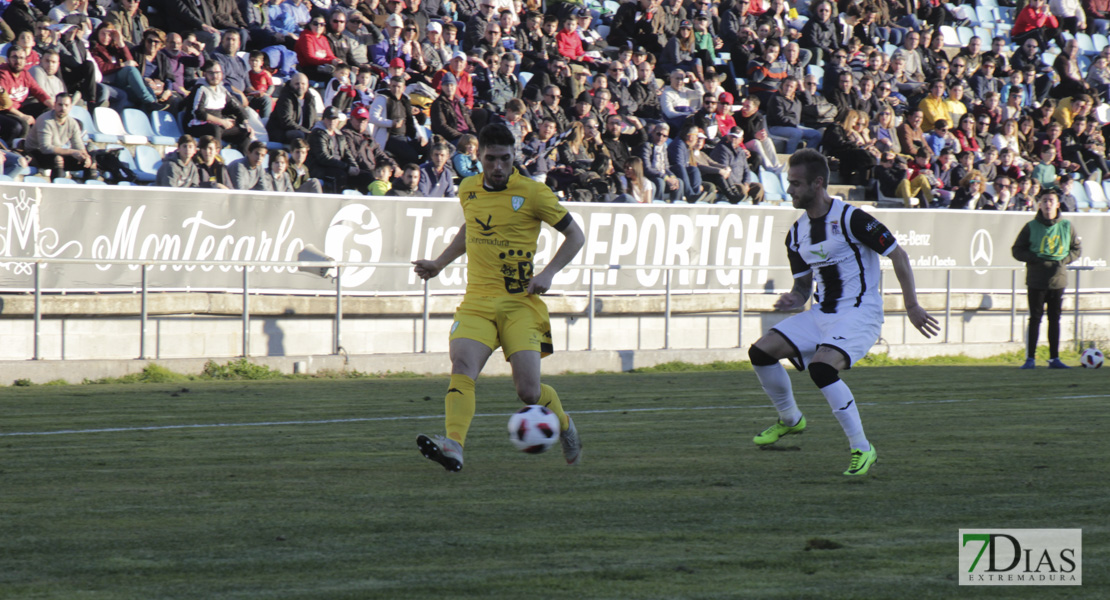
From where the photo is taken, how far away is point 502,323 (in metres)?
7.42

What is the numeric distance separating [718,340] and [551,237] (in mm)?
2876

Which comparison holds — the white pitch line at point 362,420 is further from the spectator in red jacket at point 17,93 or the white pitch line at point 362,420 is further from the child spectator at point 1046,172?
the child spectator at point 1046,172

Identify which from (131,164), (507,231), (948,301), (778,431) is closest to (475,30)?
(131,164)

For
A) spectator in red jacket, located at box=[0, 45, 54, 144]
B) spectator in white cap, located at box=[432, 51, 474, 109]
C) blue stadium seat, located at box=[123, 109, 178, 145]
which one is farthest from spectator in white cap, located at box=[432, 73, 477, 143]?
spectator in red jacket, located at box=[0, 45, 54, 144]

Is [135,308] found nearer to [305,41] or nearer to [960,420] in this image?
[305,41]

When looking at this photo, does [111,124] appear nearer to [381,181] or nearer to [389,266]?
[381,181]

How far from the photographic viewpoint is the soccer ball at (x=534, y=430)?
743cm

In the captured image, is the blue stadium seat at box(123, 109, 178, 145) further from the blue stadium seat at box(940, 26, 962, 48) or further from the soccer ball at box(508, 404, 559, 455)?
the blue stadium seat at box(940, 26, 962, 48)

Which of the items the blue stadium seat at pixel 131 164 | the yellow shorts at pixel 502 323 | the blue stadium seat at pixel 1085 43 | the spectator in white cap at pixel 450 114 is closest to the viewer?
the yellow shorts at pixel 502 323

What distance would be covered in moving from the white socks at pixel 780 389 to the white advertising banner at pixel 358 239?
878 cm

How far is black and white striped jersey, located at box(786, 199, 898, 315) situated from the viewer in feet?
24.8

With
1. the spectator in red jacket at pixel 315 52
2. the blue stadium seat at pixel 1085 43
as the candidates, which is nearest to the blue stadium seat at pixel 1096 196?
the blue stadium seat at pixel 1085 43

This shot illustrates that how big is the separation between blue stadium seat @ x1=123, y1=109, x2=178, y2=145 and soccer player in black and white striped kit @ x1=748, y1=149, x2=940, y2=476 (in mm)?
11568

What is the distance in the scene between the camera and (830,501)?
639 centimetres
